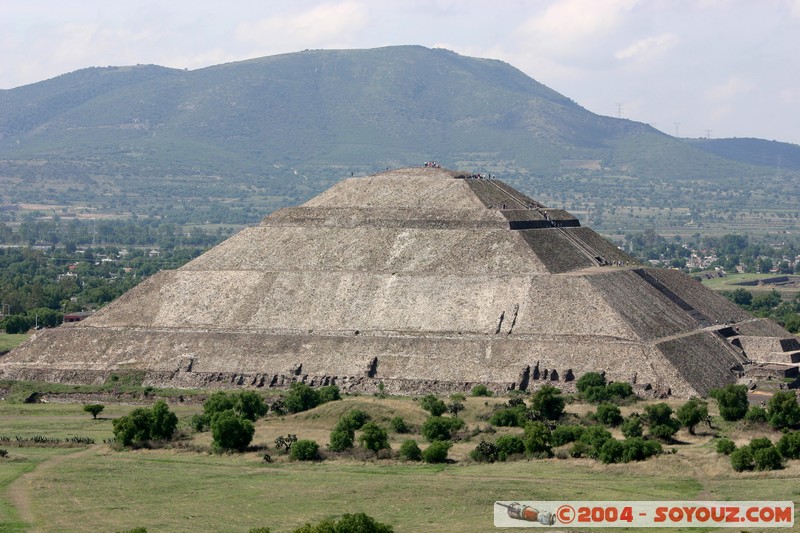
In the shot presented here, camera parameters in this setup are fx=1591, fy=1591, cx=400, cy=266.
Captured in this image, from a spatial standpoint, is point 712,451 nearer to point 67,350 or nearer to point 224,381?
point 224,381

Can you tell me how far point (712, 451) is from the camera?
7312cm

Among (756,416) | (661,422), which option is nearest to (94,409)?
(661,422)

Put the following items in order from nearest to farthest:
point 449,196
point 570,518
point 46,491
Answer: point 570,518 → point 46,491 → point 449,196

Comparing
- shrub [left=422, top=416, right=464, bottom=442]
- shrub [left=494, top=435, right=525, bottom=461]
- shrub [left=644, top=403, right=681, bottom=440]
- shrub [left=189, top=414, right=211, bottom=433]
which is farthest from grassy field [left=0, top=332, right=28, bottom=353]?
shrub [left=644, top=403, right=681, bottom=440]

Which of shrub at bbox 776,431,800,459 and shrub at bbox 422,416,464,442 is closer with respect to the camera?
shrub at bbox 776,431,800,459

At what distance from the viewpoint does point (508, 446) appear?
238 ft

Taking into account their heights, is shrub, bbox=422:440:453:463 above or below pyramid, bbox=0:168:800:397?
below

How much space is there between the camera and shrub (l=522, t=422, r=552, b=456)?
72.2 m

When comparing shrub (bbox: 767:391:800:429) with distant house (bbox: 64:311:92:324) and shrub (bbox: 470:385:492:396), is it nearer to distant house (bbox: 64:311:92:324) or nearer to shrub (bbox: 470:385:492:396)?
shrub (bbox: 470:385:492:396)

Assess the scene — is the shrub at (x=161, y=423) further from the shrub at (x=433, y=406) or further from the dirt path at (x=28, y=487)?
the shrub at (x=433, y=406)

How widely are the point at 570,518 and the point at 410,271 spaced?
57122mm

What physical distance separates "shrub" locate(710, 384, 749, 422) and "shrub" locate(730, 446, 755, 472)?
50.5 ft

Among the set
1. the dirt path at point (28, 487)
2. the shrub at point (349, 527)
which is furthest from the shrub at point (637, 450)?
the dirt path at point (28, 487)

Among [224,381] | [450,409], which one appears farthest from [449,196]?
[450,409]
